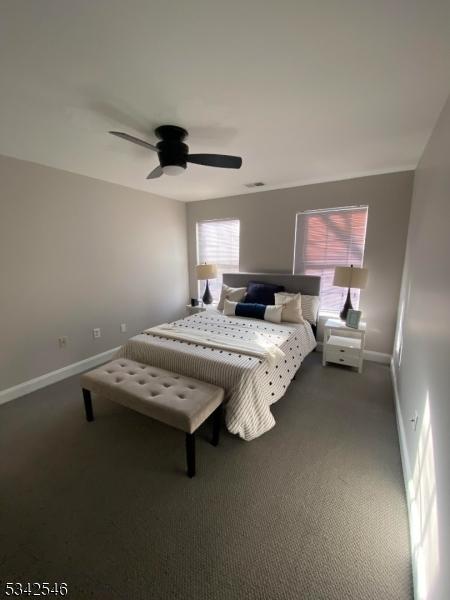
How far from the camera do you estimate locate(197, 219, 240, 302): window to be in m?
4.16

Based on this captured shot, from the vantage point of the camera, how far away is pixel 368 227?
3086mm

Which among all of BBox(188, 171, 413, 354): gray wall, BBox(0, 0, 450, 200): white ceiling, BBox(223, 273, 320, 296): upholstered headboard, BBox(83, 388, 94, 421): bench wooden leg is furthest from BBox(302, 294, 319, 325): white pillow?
BBox(83, 388, 94, 421): bench wooden leg

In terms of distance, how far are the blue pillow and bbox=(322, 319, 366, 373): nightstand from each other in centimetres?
80

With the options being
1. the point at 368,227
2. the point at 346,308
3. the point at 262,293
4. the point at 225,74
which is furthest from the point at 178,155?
the point at 346,308

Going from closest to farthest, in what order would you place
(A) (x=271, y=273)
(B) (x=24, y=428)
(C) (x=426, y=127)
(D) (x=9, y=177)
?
1. (C) (x=426, y=127)
2. (B) (x=24, y=428)
3. (D) (x=9, y=177)
4. (A) (x=271, y=273)

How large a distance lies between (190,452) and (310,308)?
235 cm

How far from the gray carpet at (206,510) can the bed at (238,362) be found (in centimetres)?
23

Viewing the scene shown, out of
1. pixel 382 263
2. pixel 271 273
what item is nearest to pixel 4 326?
pixel 271 273

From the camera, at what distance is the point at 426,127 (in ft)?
6.14

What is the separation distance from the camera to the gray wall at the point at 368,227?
115 inches

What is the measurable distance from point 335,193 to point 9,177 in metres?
3.60

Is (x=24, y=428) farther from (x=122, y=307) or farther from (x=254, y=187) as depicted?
(x=254, y=187)

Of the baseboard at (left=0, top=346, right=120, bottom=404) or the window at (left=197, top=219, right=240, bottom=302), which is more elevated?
the window at (left=197, top=219, right=240, bottom=302)

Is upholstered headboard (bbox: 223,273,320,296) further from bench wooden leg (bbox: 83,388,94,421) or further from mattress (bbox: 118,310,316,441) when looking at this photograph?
bench wooden leg (bbox: 83,388,94,421)
